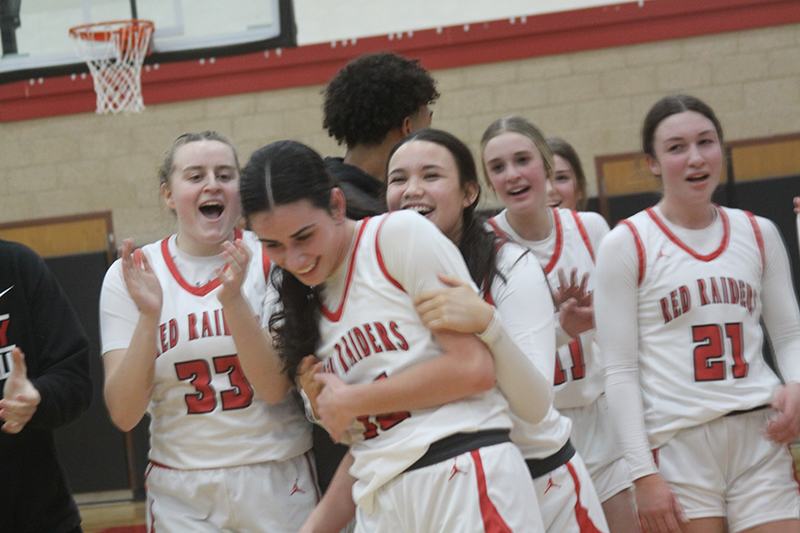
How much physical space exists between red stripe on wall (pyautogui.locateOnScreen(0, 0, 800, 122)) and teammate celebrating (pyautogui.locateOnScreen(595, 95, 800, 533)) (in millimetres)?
4930

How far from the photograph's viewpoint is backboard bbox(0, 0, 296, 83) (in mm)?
6988

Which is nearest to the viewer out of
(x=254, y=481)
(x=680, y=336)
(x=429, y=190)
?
(x=429, y=190)

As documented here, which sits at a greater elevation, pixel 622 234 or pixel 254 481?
pixel 622 234

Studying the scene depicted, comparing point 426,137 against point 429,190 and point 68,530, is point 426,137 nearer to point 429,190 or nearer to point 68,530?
point 429,190

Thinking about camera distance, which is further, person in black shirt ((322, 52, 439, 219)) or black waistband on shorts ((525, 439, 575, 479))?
person in black shirt ((322, 52, 439, 219))

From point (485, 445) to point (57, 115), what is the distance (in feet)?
23.6

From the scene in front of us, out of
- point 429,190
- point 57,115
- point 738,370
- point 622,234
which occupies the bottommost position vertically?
point 738,370

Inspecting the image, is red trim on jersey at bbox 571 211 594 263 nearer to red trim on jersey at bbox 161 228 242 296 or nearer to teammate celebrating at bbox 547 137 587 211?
teammate celebrating at bbox 547 137 587 211

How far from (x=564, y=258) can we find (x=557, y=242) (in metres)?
0.07

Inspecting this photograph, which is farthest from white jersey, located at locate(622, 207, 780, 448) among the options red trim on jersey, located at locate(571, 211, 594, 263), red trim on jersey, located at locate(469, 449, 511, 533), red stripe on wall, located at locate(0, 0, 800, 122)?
red stripe on wall, located at locate(0, 0, 800, 122)

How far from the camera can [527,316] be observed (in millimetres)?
2066

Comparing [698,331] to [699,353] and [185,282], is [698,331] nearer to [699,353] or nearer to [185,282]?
[699,353]

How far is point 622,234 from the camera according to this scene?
268cm

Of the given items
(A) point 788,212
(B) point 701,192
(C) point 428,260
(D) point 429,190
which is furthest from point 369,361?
(A) point 788,212
